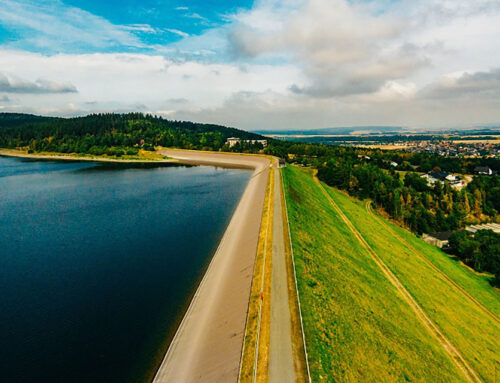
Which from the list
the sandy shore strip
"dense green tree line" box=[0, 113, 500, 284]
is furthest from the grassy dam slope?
"dense green tree line" box=[0, 113, 500, 284]

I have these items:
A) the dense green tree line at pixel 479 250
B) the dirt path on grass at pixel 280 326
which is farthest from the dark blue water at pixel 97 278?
the dense green tree line at pixel 479 250

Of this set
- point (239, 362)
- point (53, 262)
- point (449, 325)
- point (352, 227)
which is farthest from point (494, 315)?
point (53, 262)

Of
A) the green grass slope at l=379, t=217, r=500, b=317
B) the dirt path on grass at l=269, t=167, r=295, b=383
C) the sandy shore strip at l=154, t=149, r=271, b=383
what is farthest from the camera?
the green grass slope at l=379, t=217, r=500, b=317

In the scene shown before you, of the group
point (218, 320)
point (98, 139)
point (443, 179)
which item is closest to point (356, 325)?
point (218, 320)

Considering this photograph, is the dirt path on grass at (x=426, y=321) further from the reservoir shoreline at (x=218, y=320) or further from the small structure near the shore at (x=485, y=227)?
the small structure near the shore at (x=485, y=227)

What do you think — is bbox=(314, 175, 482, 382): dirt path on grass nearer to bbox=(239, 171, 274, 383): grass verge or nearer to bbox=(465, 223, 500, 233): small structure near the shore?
bbox=(239, 171, 274, 383): grass verge

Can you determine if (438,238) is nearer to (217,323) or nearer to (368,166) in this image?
(368,166)

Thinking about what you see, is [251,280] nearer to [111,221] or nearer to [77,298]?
[77,298]
